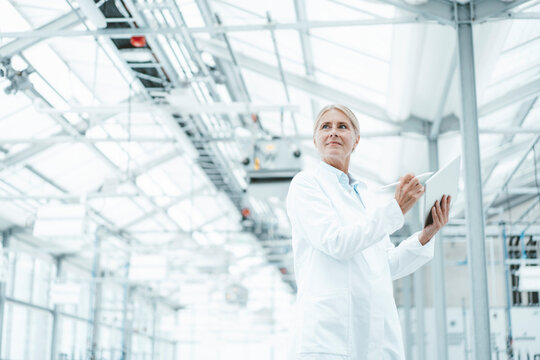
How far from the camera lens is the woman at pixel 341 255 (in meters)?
1.86

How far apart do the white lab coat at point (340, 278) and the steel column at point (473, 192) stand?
581 centimetres

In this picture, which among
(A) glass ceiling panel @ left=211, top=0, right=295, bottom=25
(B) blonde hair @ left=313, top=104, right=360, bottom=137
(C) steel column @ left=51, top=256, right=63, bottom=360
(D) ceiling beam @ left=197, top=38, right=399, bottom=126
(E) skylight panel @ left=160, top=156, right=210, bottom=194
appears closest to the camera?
(B) blonde hair @ left=313, top=104, right=360, bottom=137

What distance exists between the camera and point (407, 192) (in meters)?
1.90

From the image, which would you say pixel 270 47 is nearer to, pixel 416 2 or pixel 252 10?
pixel 252 10

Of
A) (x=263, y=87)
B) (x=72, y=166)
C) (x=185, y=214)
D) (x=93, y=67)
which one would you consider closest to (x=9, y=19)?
(x=93, y=67)

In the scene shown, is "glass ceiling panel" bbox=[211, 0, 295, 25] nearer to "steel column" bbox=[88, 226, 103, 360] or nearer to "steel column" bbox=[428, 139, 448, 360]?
"steel column" bbox=[428, 139, 448, 360]

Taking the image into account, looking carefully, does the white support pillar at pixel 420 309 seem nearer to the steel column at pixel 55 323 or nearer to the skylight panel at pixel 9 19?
the skylight panel at pixel 9 19

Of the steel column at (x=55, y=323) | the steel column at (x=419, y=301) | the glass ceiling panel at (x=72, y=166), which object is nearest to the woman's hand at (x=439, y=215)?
the steel column at (x=419, y=301)

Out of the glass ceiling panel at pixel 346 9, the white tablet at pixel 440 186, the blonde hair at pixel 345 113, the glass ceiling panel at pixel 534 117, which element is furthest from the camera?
the glass ceiling panel at pixel 534 117

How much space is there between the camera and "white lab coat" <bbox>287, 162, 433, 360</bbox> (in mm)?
1858

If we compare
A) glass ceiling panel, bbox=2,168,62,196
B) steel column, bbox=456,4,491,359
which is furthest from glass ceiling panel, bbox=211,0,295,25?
glass ceiling panel, bbox=2,168,62,196

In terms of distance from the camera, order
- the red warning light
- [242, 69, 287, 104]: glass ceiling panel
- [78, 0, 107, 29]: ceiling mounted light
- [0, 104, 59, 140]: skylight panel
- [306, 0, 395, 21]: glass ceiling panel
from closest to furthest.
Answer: [78, 0, 107, 29]: ceiling mounted light
[306, 0, 395, 21]: glass ceiling panel
the red warning light
[242, 69, 287, 104]: glass ceiling panel
[0, 104, 59, 140]: skylight panel

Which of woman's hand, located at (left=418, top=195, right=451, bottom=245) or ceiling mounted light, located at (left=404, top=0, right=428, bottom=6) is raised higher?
ceiling mounted light, located at (left=404, top=0, right=428, bottom=6)

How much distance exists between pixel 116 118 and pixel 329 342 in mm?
13652
